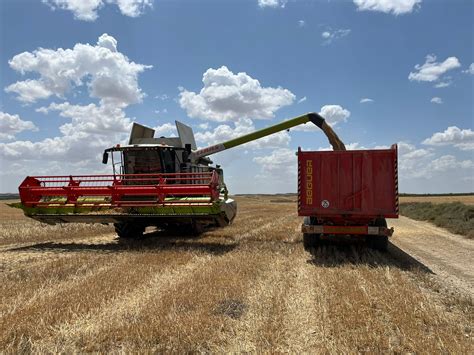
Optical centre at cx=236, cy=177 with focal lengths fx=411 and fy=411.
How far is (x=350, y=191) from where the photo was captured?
976 cm

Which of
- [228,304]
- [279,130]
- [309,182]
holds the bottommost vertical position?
[228,304]

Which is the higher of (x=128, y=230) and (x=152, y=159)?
(x=152, y=159)

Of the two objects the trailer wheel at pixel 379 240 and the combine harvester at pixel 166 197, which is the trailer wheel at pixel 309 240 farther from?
the trailer wheel at pixel 379 240

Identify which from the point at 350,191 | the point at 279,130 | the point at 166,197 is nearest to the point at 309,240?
the point at 350,191

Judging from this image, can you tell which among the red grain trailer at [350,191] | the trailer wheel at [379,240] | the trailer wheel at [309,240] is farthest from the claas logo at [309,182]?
the trailer wheel at [379,240]

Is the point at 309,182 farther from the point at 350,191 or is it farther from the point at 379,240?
the point at 379,240

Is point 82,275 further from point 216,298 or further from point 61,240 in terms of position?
point 61,240

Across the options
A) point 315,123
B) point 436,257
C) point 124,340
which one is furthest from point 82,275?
point 315,123

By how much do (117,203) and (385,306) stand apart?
25.5 feet

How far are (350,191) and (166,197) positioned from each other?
5.01 metres

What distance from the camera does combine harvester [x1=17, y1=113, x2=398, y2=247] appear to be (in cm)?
981

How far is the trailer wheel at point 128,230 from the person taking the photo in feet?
41.2

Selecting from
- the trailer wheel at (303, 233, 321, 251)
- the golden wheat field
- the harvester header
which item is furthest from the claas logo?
the harvester header

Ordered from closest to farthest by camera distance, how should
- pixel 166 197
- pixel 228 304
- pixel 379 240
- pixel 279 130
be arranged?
1. pixel 228 304
2. pixel 379 240
3. pixel 166 197
4. pixel 279 130
